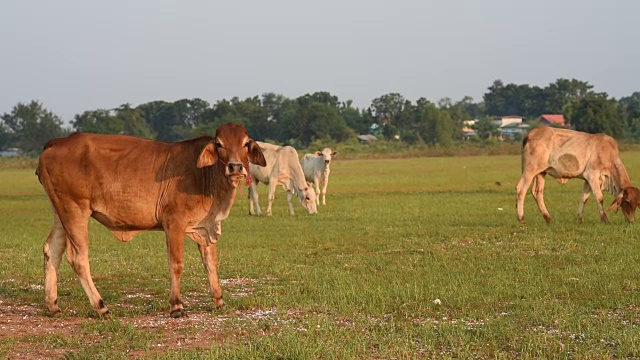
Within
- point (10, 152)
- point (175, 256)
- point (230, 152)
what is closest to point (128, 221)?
point (175, 256)

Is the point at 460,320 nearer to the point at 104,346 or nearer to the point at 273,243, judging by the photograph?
Answer: the point at 104,346

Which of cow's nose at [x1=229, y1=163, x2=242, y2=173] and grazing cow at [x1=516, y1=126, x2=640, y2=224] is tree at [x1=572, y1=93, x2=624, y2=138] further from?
cow's nose at [x1=229, y1=163, x2=242, y2=173]

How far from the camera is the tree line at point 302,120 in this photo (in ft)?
313

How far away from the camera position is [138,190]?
10.1m

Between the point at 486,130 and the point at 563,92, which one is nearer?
the point at 486,130

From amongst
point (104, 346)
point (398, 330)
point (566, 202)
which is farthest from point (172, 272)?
point (566, 202)

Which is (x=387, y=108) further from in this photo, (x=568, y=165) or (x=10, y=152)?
(x=568, y=165)

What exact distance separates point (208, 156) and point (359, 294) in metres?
2.35

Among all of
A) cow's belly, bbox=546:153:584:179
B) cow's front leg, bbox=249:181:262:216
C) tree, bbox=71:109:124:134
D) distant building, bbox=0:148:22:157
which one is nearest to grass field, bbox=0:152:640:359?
cow's belly, bbox=546:153:584:179

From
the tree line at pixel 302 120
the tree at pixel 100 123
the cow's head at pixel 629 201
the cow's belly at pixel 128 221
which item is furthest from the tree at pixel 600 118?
the cow's belly at pixel 128 221

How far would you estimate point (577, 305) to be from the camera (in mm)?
9711

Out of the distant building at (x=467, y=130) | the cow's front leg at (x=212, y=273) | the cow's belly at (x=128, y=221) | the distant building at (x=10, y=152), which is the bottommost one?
the distant building at (x=10, y=152)

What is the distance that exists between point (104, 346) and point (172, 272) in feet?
6.23

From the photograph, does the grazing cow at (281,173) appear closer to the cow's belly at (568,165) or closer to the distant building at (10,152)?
the cow's belly at (568,165)
